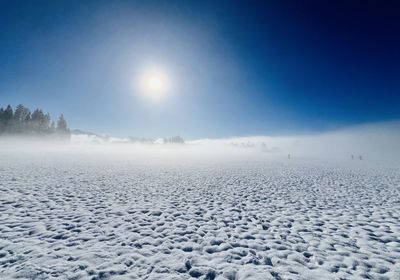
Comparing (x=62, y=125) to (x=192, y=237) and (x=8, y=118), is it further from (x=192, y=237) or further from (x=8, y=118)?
(x=192, y=237)

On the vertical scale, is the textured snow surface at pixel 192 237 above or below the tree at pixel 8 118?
below

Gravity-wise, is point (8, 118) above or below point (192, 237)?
above

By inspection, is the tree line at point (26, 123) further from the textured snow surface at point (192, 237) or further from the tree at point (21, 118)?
the textured snow surface at point (192, 237)

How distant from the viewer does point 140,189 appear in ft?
47.3

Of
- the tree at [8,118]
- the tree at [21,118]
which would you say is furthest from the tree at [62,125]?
A: the tree at [8,118]

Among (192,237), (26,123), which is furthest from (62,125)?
(192,237)

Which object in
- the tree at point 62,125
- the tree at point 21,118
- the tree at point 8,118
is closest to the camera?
the tree at point 8,118

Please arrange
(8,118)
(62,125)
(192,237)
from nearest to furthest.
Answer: (192,237), (8,118), (62,125)

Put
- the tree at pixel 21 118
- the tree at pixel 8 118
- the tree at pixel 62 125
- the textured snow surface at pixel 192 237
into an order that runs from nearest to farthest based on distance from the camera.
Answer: the textured snow surface at pixel 192 237
the tree at pixel 8 118
the tree at pixel 21 118
the tree at pixel 62 125

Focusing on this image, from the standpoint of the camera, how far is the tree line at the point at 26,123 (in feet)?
275

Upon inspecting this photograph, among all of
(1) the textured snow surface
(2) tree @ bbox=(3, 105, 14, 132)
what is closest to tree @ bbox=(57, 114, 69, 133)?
(2) tree @ bbox=(3, 105, 14, 132)

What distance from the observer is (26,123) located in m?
89.4

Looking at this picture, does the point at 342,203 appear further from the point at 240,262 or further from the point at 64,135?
the point at 64,135

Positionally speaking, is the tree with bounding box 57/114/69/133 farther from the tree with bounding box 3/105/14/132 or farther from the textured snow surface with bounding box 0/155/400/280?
the textured snow surface with bounding box 0/155/400/280
